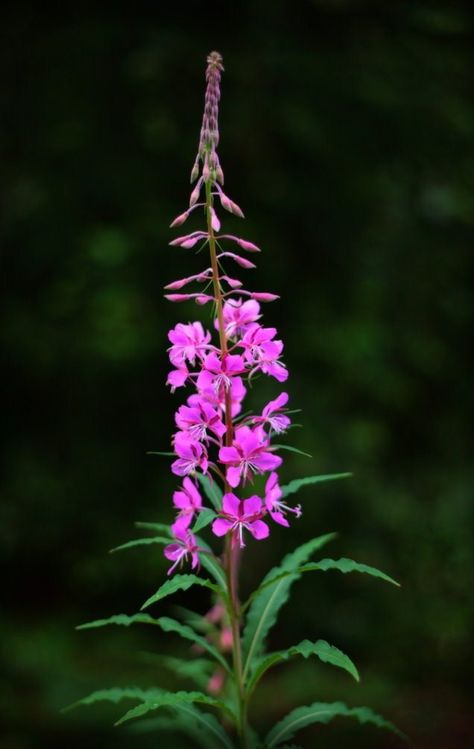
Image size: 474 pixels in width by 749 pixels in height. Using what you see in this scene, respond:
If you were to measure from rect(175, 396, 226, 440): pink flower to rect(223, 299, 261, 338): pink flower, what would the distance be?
23 cm

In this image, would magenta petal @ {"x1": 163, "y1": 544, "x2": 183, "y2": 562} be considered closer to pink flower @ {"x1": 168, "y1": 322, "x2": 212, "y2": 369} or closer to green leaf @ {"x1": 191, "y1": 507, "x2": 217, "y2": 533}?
green leaf @ {"x1": 191, "y1": 507, "x2": 217, "y2": 533}

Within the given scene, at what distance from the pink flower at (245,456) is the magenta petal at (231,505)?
38mm

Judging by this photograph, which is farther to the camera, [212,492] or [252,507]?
[212,492]

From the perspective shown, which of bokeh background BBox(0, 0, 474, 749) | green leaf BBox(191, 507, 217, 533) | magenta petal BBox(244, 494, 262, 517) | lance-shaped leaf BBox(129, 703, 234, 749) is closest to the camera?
green leaf BBox(191, 507, 217, 533)

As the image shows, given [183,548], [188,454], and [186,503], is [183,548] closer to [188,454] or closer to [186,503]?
[186,503]

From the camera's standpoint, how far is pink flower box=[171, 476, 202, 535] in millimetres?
2018

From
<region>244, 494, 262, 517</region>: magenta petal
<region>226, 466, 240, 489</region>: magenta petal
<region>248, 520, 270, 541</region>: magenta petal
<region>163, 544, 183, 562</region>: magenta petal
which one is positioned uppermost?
<region>226, 466, 240, 489</region>: magenta petal

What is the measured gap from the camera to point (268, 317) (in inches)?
230

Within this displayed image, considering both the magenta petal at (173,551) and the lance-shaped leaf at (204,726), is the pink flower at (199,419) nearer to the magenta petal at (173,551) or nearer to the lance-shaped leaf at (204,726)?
the magenta petal at (173,551)

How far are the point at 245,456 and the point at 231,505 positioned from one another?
0.43 ft

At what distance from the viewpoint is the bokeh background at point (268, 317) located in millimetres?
5590

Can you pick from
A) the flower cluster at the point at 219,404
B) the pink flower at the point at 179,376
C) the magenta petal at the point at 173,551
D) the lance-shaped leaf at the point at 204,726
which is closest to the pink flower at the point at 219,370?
the flower cluster at the point at 219,404

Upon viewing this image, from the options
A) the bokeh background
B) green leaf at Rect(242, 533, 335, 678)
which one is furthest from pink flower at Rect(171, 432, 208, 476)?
the bokeh background

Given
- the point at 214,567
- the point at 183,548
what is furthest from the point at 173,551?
the point at 214,567
